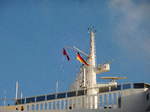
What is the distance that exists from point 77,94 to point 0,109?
14366 mm

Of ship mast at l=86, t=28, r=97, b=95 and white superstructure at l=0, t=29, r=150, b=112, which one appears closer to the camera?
white superstructure at l=0, t=29, r=150, b=112

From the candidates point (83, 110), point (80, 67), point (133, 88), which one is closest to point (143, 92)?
point (133, 88)

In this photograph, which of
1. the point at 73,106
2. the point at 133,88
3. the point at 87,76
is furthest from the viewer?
the point at 87,76

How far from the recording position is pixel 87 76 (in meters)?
68.6

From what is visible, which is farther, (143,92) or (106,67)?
(106,67)

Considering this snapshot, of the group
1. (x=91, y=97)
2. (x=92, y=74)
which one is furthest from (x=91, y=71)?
(x=91, y=97)

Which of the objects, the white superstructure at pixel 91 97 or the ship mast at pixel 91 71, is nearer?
the white superstructure at pixel 91 97

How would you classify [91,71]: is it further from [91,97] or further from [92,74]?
[91,97]

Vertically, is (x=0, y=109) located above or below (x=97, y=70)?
below

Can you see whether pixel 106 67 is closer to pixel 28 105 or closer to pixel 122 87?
pixel 122 87

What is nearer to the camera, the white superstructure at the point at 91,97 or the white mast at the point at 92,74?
the white superstructure at the point at 91,97

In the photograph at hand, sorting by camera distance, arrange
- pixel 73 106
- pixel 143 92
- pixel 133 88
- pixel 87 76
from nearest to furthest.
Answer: pixel 143 92, pixel 133 88, pixel 73 106, pixel 87 76

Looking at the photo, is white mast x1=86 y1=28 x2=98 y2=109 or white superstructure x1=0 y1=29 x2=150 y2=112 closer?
white superstructure x1=0 y1=29 x2=150 y2=112

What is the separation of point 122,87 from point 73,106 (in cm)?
892
